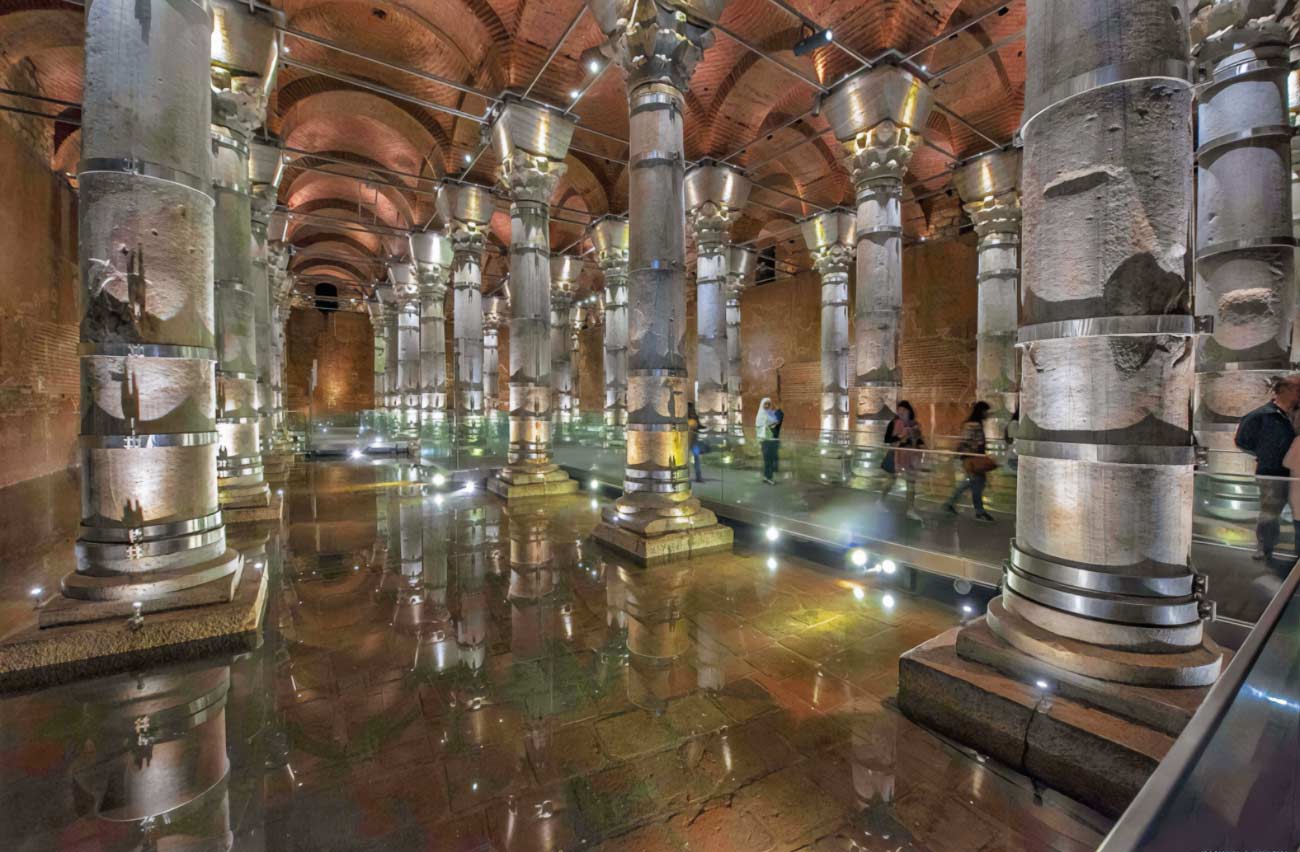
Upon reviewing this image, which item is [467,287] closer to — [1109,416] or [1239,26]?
[1109,416]

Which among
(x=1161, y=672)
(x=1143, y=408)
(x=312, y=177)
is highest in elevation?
(x=312, y=177)

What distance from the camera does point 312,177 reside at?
629 inches

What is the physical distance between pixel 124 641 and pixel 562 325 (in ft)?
59.7

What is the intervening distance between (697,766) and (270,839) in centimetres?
Result: 155

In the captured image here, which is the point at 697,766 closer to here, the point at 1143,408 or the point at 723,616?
the point at 723,616

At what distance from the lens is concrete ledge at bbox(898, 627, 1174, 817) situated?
6.43 ft

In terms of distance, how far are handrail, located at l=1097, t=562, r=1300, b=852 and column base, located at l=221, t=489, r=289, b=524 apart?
7.93m

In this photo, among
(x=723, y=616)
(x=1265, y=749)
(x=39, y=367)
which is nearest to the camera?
(x=1265, y=749)

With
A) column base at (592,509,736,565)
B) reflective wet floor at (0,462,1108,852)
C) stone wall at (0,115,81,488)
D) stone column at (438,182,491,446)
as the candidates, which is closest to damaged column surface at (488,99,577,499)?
stone column at (438,182,491,446)

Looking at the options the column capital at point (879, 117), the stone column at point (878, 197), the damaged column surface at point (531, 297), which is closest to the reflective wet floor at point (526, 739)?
the damaged column surface at point (531, 297)

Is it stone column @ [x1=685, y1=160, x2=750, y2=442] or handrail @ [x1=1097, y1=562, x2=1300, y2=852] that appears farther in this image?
stone column @ [x1=685, y1=160, x2=750, y2=442]

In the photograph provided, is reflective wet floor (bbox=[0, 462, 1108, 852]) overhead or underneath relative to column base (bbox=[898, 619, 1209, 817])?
underneath

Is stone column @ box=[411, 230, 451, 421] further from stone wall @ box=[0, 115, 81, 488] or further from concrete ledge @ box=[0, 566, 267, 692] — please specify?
concrete ledge @ box=[0, 566, 267, 692]

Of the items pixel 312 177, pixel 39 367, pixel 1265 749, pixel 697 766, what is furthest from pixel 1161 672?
pixel 312 177
